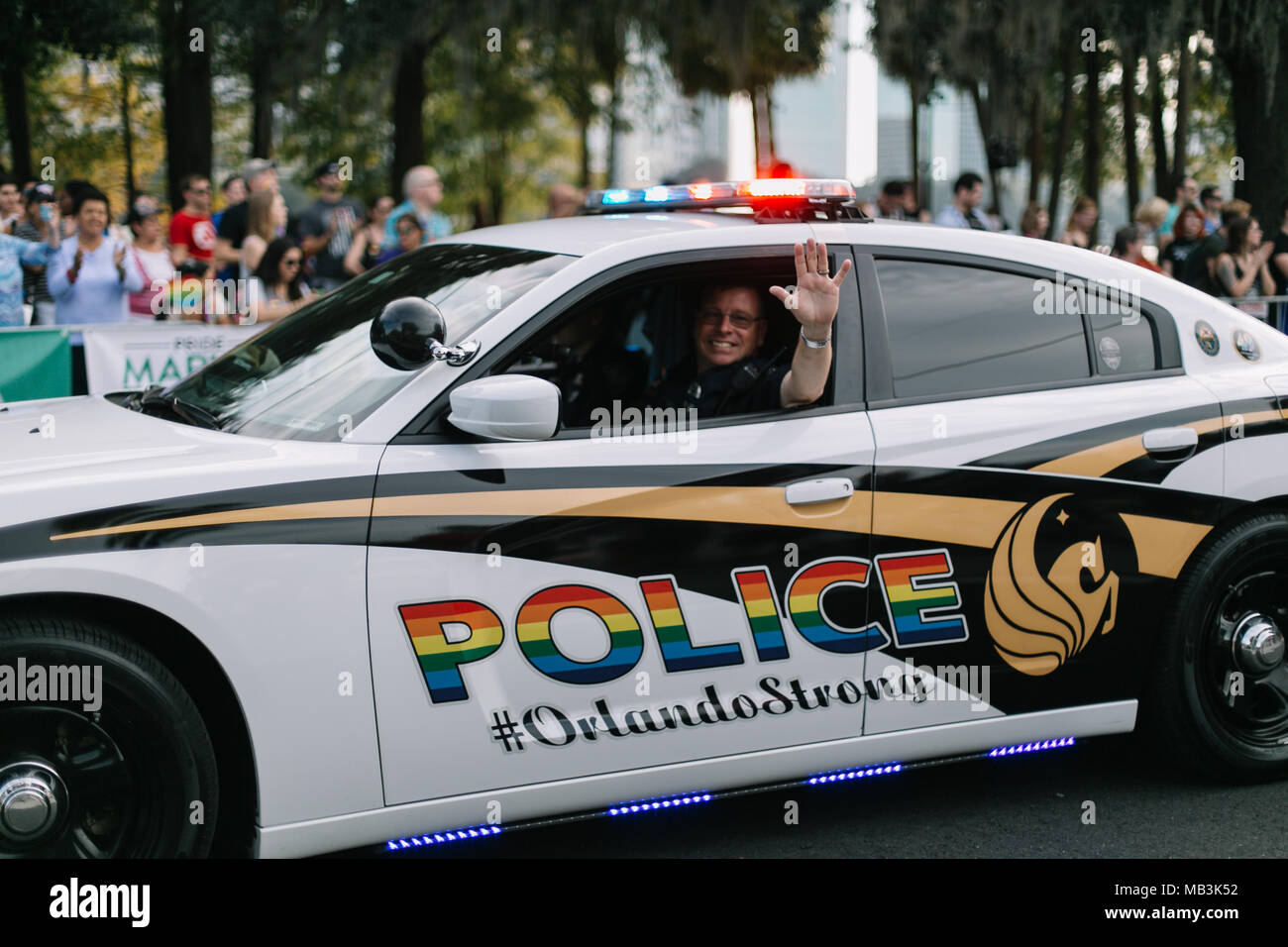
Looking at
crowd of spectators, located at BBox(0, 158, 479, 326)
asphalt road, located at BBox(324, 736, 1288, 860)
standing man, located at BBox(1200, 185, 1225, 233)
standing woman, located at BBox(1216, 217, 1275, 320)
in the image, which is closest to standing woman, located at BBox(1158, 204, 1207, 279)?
standing woman, located at BBox(1216, 217, 1275, 320)

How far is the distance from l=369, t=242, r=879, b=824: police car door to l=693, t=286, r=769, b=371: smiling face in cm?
45

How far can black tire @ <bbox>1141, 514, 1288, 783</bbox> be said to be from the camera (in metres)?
4.10

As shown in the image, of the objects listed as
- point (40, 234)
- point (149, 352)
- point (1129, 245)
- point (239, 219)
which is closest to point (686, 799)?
point (149, 352)

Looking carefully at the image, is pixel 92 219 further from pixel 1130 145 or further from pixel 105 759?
pixel 1130 145

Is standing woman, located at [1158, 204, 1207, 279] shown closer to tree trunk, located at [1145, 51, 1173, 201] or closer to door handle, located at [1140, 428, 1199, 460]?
door handle, located at [1140, 428, 1199, 460]

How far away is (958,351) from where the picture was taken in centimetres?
394

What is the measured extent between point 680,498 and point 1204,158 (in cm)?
4016

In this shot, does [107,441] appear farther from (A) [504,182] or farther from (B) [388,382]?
(A) [504,182]

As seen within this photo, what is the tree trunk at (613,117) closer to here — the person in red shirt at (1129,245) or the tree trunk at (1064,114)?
the tree trunk at (1064,114)

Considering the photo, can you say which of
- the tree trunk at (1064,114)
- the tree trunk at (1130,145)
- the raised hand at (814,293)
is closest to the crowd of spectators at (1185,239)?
the raised hand at (814,293)

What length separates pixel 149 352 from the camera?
758cm

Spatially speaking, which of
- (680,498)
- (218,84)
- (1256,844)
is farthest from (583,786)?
(218,84)

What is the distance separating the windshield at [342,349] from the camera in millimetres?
3436

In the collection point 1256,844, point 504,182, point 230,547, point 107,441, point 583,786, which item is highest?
point 504,182
